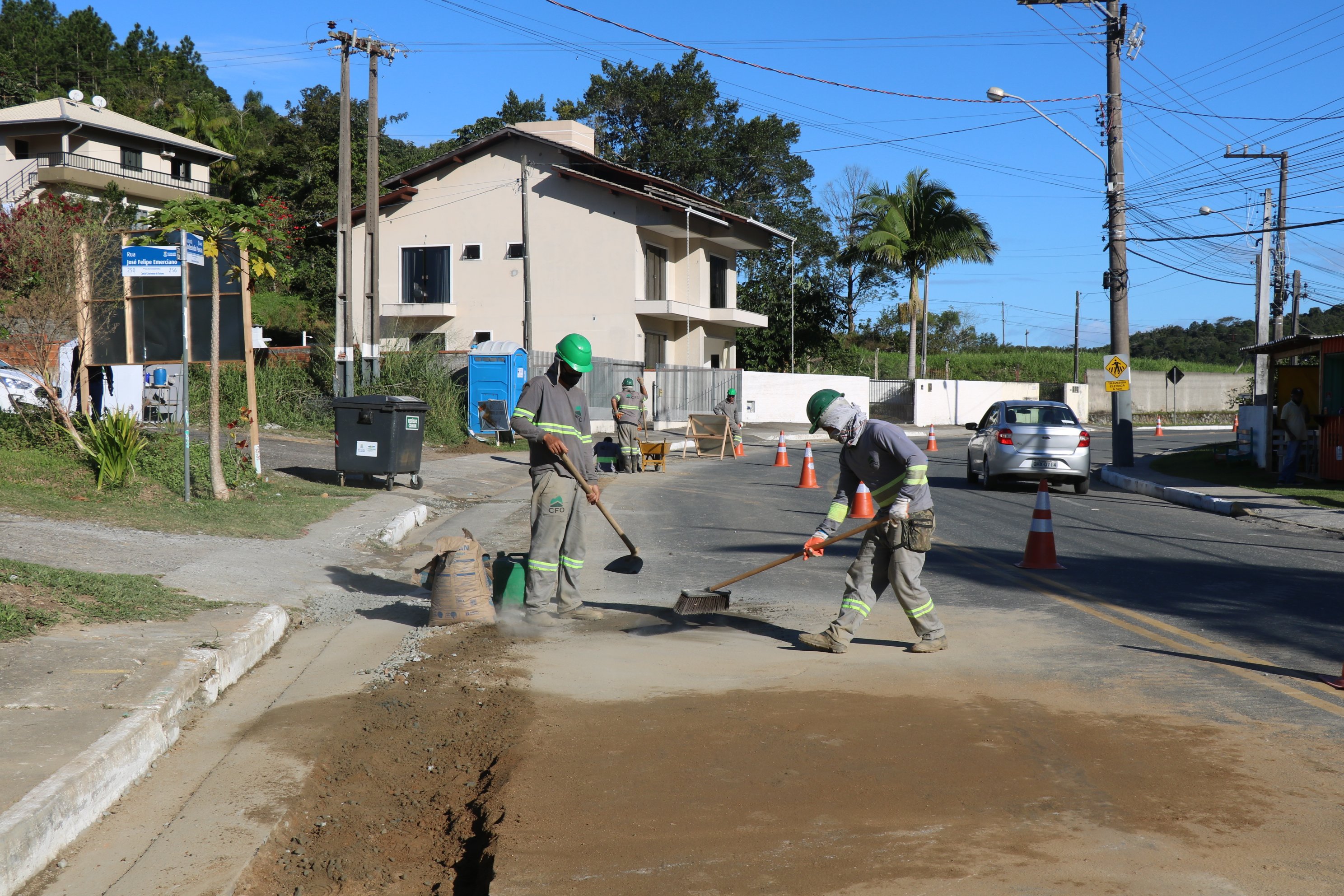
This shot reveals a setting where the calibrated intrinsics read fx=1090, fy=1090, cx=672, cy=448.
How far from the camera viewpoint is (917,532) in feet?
21.6

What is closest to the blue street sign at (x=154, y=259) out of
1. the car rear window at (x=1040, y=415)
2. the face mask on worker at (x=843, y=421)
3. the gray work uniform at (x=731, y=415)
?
the face mask on worker at (x=843, y=421)

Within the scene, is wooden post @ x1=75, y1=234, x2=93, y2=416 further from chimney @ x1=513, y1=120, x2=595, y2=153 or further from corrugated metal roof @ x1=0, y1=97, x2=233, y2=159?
corrugated metal roof @ x1=0, y1=97, x2=233, y2=159

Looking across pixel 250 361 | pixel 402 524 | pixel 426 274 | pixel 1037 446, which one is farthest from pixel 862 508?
pixel 426 274

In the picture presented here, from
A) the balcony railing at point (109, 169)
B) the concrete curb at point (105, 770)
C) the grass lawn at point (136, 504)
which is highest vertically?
the balcony railing at point (109, 169)

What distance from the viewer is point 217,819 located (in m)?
4.08

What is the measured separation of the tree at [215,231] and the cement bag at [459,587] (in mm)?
5968

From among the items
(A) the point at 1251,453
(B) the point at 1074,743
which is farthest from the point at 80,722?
(A) the point at 1251,453

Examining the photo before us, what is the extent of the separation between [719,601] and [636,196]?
29.4 m

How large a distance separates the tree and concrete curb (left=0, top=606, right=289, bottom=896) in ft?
21.7

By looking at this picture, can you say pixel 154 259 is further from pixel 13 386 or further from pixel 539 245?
pixel 539 245

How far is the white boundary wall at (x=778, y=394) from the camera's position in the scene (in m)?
39.5

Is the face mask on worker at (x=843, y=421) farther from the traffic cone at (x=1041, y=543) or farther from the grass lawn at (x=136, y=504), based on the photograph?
the grass lawn at (x=136, y=504)

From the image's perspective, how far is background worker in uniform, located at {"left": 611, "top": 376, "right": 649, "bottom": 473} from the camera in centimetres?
2084

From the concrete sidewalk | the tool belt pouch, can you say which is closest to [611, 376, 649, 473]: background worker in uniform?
the concrete sidewalk
